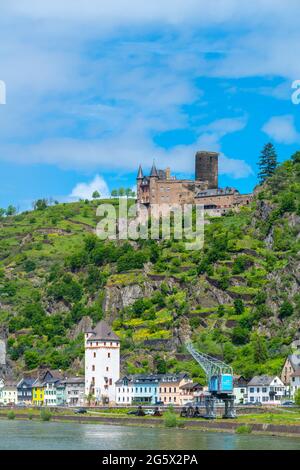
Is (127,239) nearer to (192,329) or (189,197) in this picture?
(189,197)

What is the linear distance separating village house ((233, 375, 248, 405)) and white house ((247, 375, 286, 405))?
67 cm

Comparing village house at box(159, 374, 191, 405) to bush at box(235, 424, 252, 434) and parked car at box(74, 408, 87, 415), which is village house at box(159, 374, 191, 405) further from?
bush at box(235, 424, 252, 434)

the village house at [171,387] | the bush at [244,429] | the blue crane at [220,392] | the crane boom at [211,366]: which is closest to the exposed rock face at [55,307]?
the village house at [171,387]

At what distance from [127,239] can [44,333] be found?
23.5 metres

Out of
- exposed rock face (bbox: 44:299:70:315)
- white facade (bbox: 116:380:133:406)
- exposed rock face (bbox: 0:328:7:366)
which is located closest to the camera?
white facade (bbox: 116:380:133:406)

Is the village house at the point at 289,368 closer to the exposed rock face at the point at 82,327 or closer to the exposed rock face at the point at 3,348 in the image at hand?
the exposed rock face at the point at 82,327

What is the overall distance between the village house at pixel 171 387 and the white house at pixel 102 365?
732cm

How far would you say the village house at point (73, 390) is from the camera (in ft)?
416

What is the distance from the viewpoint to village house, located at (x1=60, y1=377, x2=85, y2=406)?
12694cm

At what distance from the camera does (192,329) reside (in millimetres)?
128875

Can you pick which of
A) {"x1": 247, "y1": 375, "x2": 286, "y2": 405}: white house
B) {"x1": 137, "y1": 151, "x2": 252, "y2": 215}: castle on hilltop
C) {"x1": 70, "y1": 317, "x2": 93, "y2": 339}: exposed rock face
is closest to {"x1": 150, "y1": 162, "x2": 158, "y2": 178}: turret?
{"x1": 137, "y1": 151, "x2": 252, "y2": 215}: castle on hilltop

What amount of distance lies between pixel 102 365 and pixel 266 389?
2317 cm

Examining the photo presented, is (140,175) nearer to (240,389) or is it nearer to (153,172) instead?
(153,172)

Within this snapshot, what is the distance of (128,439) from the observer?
77.8 m
